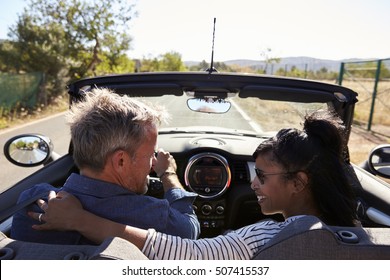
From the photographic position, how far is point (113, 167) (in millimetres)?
1707

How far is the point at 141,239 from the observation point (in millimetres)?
1474

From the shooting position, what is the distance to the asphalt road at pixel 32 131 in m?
7.23

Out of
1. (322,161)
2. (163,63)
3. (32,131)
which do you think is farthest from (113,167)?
(163,63)

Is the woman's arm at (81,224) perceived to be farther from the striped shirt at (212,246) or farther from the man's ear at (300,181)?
the man's ear at (300,181)

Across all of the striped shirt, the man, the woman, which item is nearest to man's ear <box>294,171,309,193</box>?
the woman

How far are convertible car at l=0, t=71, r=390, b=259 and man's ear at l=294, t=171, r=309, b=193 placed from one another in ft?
1.45

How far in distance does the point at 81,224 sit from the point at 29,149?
208cm

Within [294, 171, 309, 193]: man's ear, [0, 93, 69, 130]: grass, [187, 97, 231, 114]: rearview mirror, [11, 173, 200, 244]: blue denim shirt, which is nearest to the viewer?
[11, 173, 200, 244]: blue denim shirt

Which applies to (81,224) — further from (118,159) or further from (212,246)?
(212,246)

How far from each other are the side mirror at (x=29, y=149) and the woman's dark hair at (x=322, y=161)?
6.81ft

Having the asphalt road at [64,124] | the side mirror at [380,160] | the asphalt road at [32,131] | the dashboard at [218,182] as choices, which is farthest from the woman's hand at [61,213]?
the asphalt road at [32,131]

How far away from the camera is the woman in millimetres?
1485

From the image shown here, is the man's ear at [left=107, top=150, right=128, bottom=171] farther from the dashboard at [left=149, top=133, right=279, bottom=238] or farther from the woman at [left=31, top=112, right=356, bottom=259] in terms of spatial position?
the dashboard at [left=149, top=133, right=279, bottom=238]
